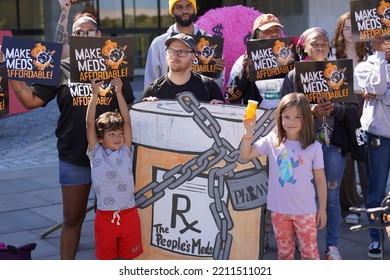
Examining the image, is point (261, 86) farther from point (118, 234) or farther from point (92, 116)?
point (118, 234)

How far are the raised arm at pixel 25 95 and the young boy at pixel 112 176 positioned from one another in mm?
449

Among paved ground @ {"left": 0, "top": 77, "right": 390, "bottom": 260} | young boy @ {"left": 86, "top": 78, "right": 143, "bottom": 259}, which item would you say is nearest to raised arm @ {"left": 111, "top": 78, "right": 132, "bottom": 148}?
young boy @ {"left": 86, "top": 78, "right": 143, "bottom": 259}

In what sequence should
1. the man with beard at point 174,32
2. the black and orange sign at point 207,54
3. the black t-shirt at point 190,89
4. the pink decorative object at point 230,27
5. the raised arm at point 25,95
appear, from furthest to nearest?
the pink decorative object at point 230,27 < the man with beard at point 174,32 < the black and orange sign at point 207,54 < the black t-shirt at point 190,89 < the raised arm at point 25,95

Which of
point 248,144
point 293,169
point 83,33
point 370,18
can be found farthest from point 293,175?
A: point 83,33

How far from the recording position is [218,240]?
15.9 ft

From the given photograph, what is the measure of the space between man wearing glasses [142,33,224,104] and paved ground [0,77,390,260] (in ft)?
5.16

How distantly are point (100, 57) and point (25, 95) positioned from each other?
0.60 m

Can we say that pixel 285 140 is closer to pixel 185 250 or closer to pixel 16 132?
pixel 185 250

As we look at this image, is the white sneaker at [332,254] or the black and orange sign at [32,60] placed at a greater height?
the black and orange sign at [32,60]

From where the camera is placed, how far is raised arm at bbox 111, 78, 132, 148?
474 cm

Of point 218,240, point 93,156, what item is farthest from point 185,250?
point 93,156

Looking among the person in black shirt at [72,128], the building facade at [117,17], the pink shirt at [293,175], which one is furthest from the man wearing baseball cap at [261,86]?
the building facade at [117,17]

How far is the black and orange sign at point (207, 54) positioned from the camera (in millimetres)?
5516

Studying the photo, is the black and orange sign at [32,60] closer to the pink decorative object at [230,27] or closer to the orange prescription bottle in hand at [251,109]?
the orange prescription bottle in hand at [251,109]
